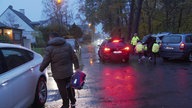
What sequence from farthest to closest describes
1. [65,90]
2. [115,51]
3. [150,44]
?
[115,51] < [150,44] < [65,90]

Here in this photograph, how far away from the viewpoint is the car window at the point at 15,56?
6801 millimetres

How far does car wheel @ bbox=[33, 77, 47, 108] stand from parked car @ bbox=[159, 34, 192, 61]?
481 inches

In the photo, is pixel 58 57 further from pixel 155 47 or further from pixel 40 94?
pixel 155 47

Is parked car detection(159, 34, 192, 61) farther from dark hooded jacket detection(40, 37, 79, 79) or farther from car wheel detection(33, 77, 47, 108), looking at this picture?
dark hooded jacket detection(40, 37, 79, 79)

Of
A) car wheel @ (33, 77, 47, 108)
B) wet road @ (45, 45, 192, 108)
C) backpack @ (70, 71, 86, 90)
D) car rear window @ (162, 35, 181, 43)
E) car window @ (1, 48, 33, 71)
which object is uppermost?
car rear window @ (162, 35, 181, 43)

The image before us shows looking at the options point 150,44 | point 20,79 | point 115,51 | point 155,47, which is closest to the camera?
point 20,79

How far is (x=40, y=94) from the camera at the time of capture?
8352mm

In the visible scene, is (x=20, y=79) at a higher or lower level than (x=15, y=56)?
lower

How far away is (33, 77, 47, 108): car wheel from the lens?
8141 mm

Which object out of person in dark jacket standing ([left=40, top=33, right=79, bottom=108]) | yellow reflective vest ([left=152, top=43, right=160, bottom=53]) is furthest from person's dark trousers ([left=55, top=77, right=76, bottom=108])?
yellow reflective vest ([left=152, top=43, right=160, bottom=53])

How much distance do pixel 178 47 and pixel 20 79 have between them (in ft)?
45.6

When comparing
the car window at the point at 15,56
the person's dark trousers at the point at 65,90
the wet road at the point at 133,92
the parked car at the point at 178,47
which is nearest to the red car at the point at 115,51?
the parked car at the point at 178,47

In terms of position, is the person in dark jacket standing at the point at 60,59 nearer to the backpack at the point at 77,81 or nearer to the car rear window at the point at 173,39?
the backpack at the point at 77,81

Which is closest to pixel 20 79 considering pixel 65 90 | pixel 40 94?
pixel 65 90
